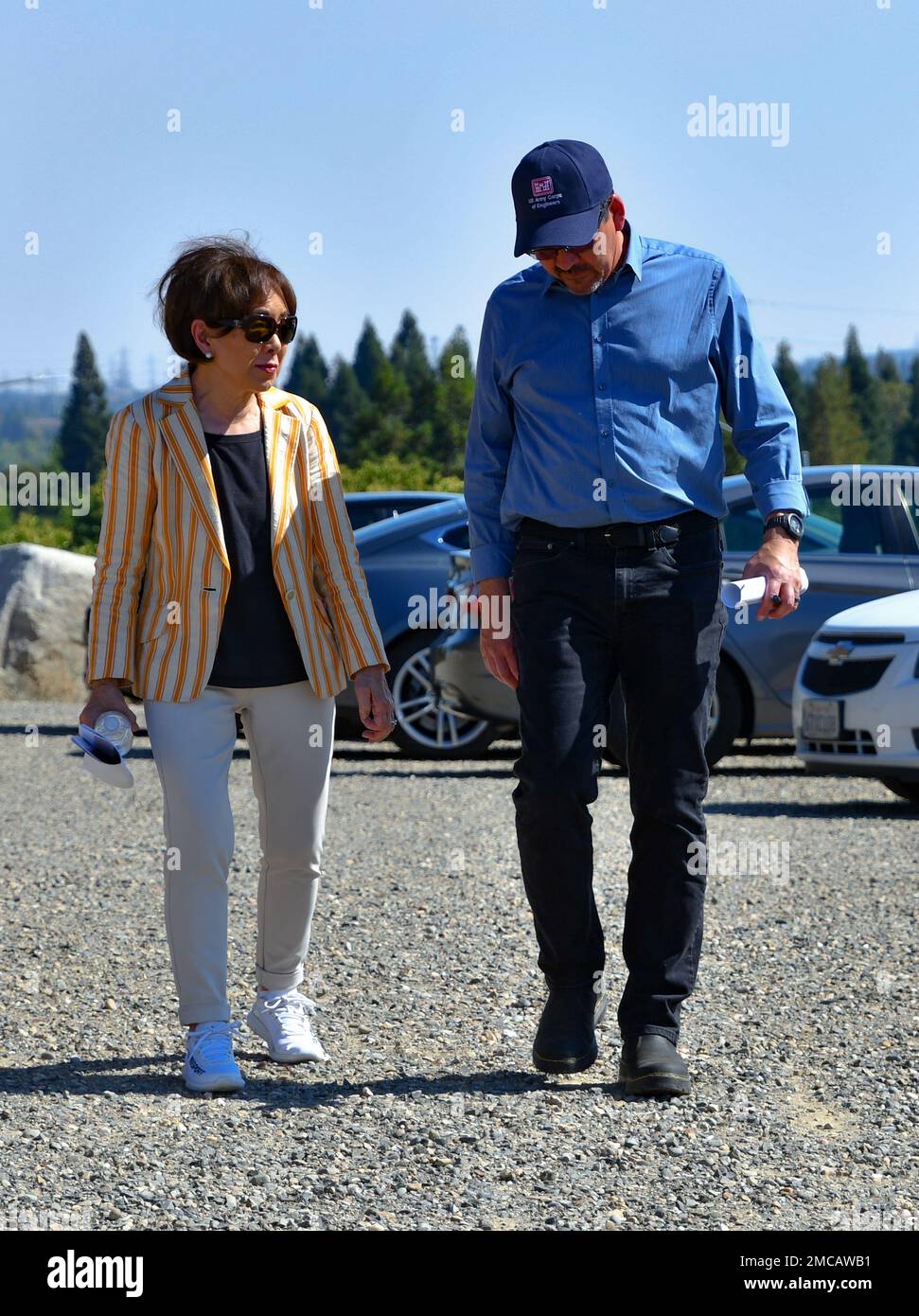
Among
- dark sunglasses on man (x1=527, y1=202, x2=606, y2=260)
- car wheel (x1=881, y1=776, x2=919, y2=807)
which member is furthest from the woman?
car wheel (x1=881, y1=776, x2=919, y2=807)

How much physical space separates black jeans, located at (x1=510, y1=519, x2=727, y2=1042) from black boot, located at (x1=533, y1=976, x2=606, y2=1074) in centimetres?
4

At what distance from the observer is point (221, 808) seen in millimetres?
4535

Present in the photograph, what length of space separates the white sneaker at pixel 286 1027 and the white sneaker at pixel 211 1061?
0.70ft

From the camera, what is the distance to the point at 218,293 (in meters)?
4.50

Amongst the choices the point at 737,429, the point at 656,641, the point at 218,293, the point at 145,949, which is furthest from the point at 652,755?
the point at 145,949

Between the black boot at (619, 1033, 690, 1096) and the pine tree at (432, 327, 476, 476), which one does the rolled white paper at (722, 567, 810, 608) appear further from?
the pine tree at (432, 327, 476, 476)

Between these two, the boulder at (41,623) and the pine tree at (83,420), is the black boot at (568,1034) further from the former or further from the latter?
the pine tree at (83,420)

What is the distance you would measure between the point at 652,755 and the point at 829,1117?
2.94 ft

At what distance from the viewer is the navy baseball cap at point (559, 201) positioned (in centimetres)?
424

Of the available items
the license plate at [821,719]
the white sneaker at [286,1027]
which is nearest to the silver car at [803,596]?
the license plate at [821,719]

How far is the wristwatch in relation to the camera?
14.6 ft

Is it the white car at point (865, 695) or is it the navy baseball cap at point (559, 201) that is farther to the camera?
the white car at point (865, 695)
